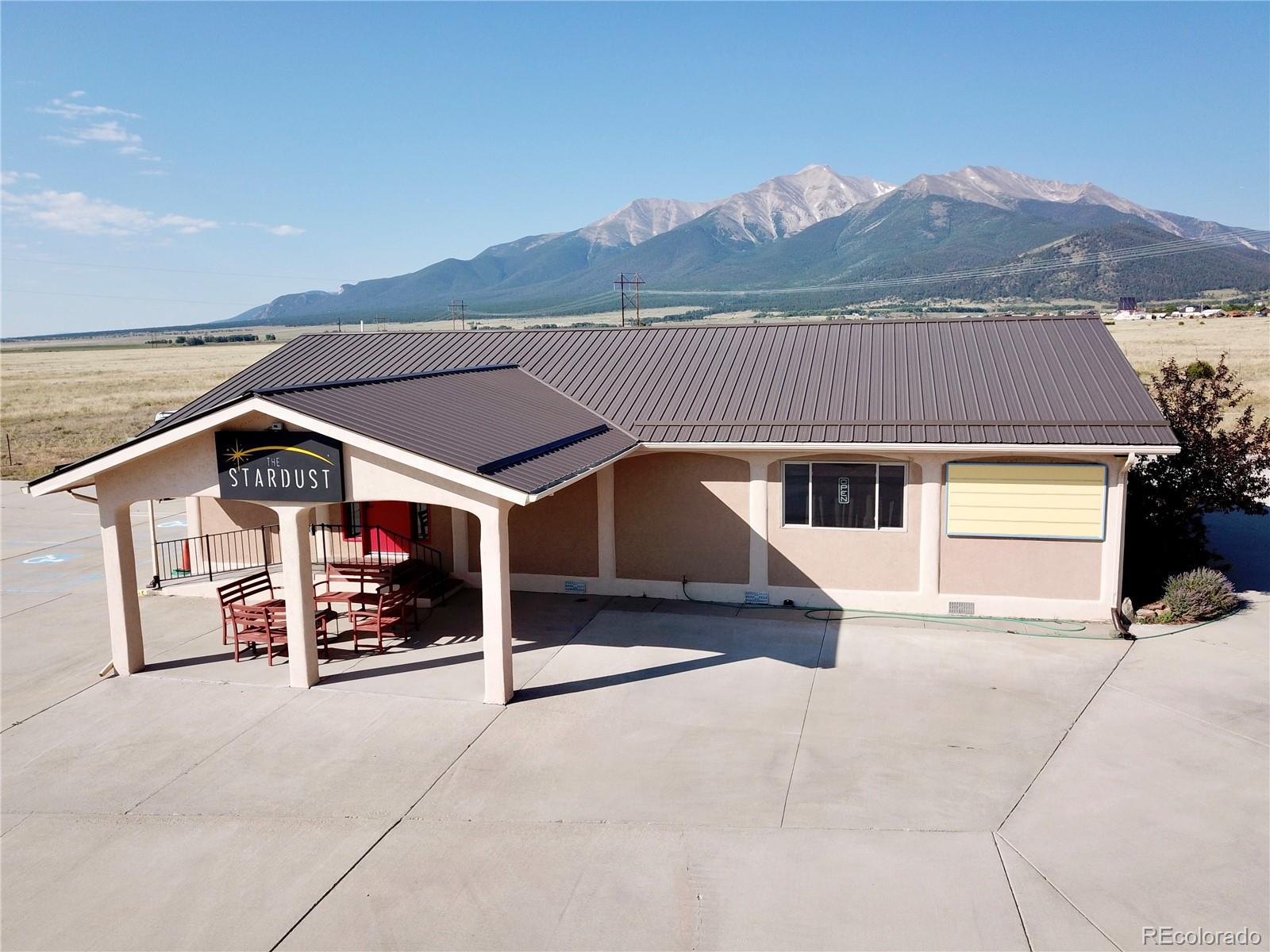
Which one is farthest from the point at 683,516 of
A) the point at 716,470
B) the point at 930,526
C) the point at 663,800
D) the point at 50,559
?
the point at 50,559

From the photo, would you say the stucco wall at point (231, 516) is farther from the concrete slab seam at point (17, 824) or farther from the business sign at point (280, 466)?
the concrete slab seam at point (17, 824)

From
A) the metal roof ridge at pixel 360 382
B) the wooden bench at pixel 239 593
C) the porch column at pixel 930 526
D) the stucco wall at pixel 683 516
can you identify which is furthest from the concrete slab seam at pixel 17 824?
the porch column at pixel 930 526

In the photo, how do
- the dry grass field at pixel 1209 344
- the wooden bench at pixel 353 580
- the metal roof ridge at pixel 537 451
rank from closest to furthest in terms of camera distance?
1. the metal roof ridge at pixel 537 451
2. the wooden bench at pixel 353 580
3. the dry grass field at pixel 1209 344

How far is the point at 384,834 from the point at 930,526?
886cm

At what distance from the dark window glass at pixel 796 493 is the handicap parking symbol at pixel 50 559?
14.2 metres

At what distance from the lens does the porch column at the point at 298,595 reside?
10.8m

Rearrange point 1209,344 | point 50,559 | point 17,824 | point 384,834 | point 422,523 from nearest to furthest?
1. point 384,834
2. point 17,824
3. point 422,523
4. point 50,559
5. point 1209,344

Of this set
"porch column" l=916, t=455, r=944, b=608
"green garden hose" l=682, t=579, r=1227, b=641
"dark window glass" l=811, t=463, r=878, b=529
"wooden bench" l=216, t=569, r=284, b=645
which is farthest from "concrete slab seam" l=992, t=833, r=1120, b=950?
"wooden bench" l=216, t=569, r=284, b=645

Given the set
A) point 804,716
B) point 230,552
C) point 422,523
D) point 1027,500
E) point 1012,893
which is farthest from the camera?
point 230,552

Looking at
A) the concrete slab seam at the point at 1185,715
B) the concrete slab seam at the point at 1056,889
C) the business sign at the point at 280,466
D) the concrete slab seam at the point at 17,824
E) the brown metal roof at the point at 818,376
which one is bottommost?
the concrete slab seam at the point at 17,824

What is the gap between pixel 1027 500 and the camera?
12938 mm

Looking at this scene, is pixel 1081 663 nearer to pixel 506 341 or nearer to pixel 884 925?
pixel 884 925

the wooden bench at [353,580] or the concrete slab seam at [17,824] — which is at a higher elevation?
the wooden bench at [353,580]

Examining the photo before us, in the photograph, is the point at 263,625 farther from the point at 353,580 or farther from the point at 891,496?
the point at 891,496
